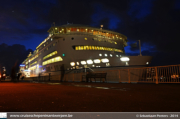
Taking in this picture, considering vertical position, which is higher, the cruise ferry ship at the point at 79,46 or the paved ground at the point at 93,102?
the cruise ferry ship at the point at 79,46

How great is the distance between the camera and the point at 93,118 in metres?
1.85

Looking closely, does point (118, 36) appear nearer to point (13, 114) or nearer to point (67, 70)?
point (67, 70)

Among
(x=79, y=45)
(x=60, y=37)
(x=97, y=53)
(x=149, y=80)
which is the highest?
(x=60, y=37)

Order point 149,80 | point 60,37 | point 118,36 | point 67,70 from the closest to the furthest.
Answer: point 149,80 < point 67,70 < point 60,37 < point 118,36

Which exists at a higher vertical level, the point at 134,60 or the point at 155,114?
the point at 134,60

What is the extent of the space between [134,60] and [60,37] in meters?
16.5

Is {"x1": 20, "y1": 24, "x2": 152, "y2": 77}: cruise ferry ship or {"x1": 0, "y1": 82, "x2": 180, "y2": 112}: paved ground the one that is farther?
{"x1": 20, "y1": 24, "x2": 152, "y2": 77}: cruise ferry ship

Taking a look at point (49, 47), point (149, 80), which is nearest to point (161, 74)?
point (149, 80)

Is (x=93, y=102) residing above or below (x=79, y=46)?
below

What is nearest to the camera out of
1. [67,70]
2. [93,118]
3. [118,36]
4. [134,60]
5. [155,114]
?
[93,118]

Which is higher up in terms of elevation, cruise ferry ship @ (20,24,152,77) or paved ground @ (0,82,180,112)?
cruise ferry ship @ (20,24,152,77)

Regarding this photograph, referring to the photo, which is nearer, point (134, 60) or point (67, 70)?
point (134, 60)

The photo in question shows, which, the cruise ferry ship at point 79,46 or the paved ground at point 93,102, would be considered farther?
the cruise ferry ship at point 79,46

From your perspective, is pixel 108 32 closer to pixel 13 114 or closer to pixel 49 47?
pixel 49 47
